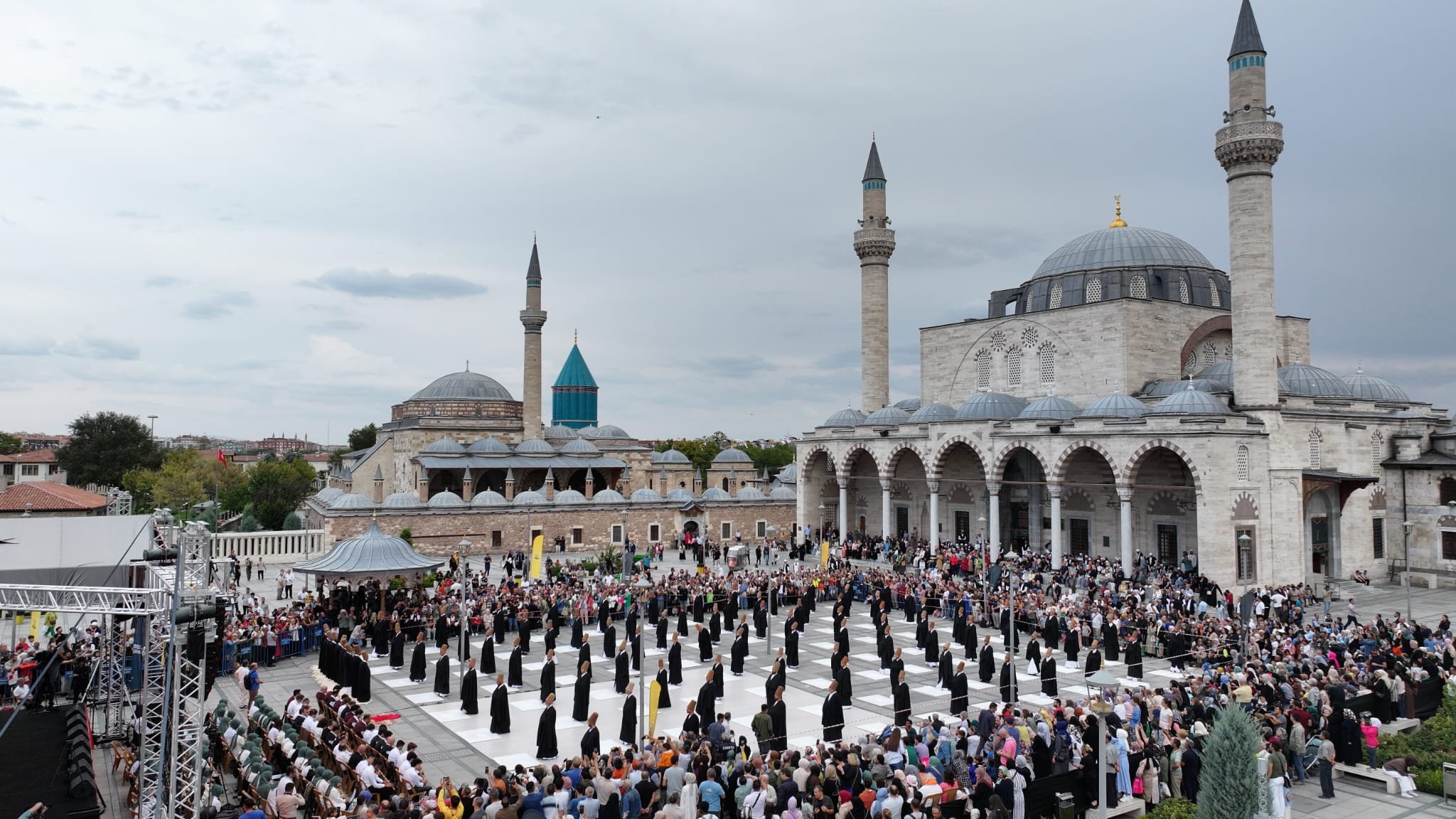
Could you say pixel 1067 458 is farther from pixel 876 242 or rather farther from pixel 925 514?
pixel 876 242

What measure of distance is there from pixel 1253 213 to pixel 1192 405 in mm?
6297

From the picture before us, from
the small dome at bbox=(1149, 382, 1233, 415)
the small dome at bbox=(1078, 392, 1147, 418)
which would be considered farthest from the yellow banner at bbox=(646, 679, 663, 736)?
the small dome at bbox=(1078, 392, 1147, 418)

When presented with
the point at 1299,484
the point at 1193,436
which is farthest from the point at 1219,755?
the point at 1299,484

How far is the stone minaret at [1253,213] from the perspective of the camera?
26.3 metres

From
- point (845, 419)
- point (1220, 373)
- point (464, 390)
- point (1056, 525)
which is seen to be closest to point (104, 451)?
point (464, 390)

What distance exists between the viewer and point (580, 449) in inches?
1877

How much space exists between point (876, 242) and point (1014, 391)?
29.7ft

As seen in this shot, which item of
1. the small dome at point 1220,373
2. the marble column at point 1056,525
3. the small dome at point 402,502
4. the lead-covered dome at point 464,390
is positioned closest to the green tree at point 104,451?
the lead-covered dome at point 464,390

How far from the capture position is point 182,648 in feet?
Answer: 33.0

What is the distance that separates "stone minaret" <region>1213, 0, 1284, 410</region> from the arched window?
293 inches

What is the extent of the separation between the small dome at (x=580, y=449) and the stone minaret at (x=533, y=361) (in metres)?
1.72

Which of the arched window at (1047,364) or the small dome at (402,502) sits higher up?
the arched window at (1047,364)

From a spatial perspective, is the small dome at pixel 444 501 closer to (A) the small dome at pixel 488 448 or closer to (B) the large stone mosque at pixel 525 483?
(B) the large stone mosque at pixel 525 483

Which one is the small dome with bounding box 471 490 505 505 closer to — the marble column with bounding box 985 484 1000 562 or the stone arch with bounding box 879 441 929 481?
the stone arch with bounding box 879 441 929 481
